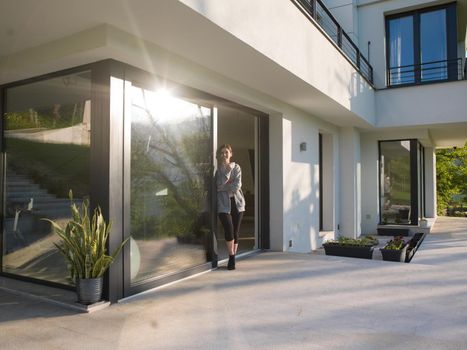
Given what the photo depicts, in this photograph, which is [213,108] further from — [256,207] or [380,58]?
[380,58]

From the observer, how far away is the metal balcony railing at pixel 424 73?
32.9ft

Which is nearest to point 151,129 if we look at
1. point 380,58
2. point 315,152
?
point 315,152

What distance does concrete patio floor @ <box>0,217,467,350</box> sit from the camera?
297 cm

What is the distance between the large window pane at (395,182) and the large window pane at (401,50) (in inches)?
66.0

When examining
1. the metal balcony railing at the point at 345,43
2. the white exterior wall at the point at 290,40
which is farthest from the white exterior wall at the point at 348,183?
the white exterior wall at the point at 290,40

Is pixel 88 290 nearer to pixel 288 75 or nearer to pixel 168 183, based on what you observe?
pixel 168 183

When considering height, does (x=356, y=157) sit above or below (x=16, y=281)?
above

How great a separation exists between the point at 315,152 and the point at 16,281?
568cm

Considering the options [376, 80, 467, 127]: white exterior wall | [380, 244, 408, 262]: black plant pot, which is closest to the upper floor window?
[376, 80, 467, 127]: white exterior wall

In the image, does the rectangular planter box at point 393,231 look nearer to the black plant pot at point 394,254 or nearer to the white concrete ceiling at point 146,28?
the black plant pot at point 394,254

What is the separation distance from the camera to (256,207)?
6816mm

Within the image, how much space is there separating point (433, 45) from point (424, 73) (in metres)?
0.70

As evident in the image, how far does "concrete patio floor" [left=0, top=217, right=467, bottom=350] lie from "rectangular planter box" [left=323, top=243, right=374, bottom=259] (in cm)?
137

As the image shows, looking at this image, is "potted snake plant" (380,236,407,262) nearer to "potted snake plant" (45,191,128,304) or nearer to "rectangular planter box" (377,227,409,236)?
"rectangular planter box" (377,227,409,236)
